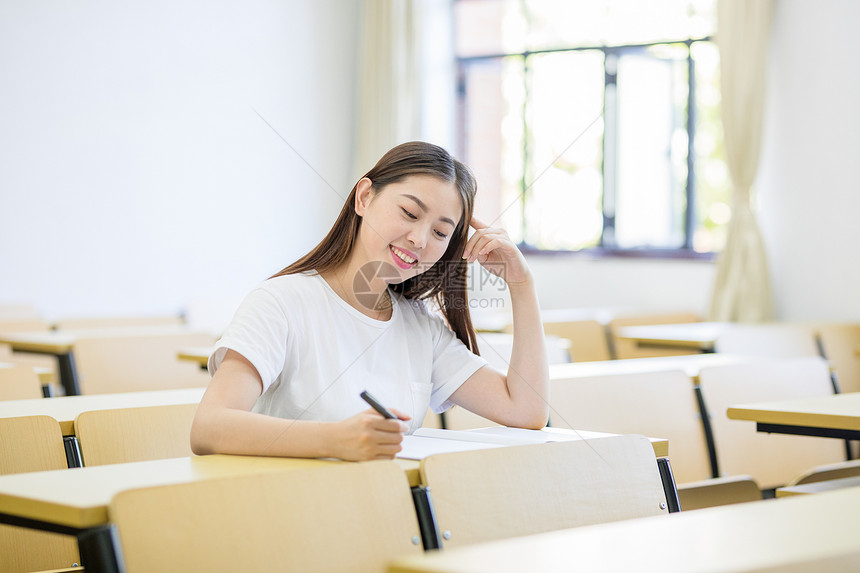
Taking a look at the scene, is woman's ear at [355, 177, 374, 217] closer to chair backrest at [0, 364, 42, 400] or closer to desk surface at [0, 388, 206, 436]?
desk surface at [0, 388, 206, 436]

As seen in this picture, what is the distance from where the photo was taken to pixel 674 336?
12.9 feet

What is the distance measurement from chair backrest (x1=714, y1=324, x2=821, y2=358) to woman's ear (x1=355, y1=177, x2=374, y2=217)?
2.35m

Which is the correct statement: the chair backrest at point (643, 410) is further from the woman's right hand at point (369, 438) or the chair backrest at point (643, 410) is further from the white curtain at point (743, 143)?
the white curtain at point (743, 143)

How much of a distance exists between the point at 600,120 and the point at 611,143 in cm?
19

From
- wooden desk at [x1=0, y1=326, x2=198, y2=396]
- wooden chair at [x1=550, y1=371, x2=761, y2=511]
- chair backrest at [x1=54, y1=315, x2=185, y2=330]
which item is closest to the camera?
wooden chair at [x1=550, y1=371, x2=761, y2=511]

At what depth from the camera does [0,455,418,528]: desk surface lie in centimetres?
113

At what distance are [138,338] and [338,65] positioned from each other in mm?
3898

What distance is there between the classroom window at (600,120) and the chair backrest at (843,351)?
3.96ft

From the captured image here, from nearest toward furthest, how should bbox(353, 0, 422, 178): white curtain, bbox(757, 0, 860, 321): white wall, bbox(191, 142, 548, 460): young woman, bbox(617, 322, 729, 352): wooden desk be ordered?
1. bbox(191, 142, 548, 460): young woman
2. bbox(617, 322, 729, 352): wooden desk
3. bbox(757, 0, 860, 321): white wall
4. bbox(353, 0, 422, 178): white curtain

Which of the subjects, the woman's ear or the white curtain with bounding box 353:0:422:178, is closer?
the woman's ear

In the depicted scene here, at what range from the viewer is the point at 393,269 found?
176 cm

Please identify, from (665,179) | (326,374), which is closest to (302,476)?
(326,374)

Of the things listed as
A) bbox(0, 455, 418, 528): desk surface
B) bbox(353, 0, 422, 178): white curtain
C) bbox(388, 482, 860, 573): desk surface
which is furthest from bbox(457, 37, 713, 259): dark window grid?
bbox(388, 482, 860, 573): desk surface

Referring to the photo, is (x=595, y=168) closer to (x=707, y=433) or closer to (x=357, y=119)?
(x=357, y=119)
